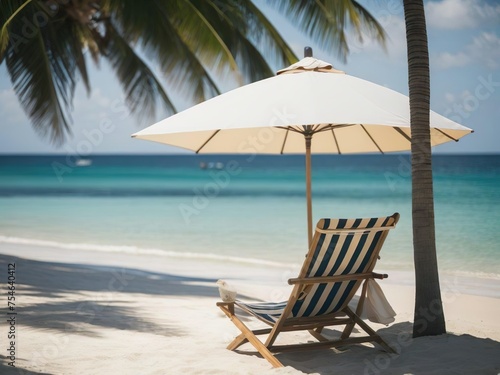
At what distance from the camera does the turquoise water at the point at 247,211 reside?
12.9 m

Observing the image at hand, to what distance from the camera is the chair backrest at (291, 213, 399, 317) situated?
12.2 ft

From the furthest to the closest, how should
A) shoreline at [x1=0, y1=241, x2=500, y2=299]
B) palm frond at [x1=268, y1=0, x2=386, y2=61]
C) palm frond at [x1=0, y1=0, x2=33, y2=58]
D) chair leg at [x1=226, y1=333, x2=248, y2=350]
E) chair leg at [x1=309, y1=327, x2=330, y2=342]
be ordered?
shoreline at [x1=0, y1=241, x2=500, y2=299]
palm frond at [x1=268, y1=0, x2=386, y2=61]
palm frond at [x1=0, y1=0, x2=33, y2=58]
chair leg at [x1=309, y1=327, x2=330, y2=342]
chair leg at [x1=226, y1=333, x2=248, y2=350]

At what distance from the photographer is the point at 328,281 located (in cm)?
385

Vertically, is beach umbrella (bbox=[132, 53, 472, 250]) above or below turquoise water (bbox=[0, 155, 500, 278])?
above

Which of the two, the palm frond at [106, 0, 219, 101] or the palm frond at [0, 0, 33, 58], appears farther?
the palm frond at [106, 0, 219, 101]

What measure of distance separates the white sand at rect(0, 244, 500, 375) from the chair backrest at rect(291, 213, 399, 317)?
0.39 m

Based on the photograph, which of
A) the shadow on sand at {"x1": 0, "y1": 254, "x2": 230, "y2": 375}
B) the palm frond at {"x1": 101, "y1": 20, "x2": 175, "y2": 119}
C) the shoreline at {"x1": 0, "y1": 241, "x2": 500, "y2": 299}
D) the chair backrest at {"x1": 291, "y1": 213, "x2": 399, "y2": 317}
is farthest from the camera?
the palm frond at {"x1": 101, "y1": 20, "x2": 175, "y2": 119}

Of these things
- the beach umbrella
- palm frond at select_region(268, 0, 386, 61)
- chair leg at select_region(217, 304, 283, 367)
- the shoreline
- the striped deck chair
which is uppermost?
palm frond at select_region(268, 0, 386, 61)

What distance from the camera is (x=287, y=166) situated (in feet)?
189

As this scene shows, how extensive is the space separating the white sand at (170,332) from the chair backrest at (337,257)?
392 millimetres

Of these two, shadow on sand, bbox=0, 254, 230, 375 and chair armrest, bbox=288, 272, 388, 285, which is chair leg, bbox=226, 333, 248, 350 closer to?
shadow on sand, bbox=0, 254, 230, 375

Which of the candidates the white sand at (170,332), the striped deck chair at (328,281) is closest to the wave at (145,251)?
the white sand at (170,332)

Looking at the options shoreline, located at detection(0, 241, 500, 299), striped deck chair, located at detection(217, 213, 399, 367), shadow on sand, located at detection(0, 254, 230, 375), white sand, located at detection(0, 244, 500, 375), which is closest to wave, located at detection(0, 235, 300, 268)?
shoreline, located at detection(0, 241, 500, 299)

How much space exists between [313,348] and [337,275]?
518mm
